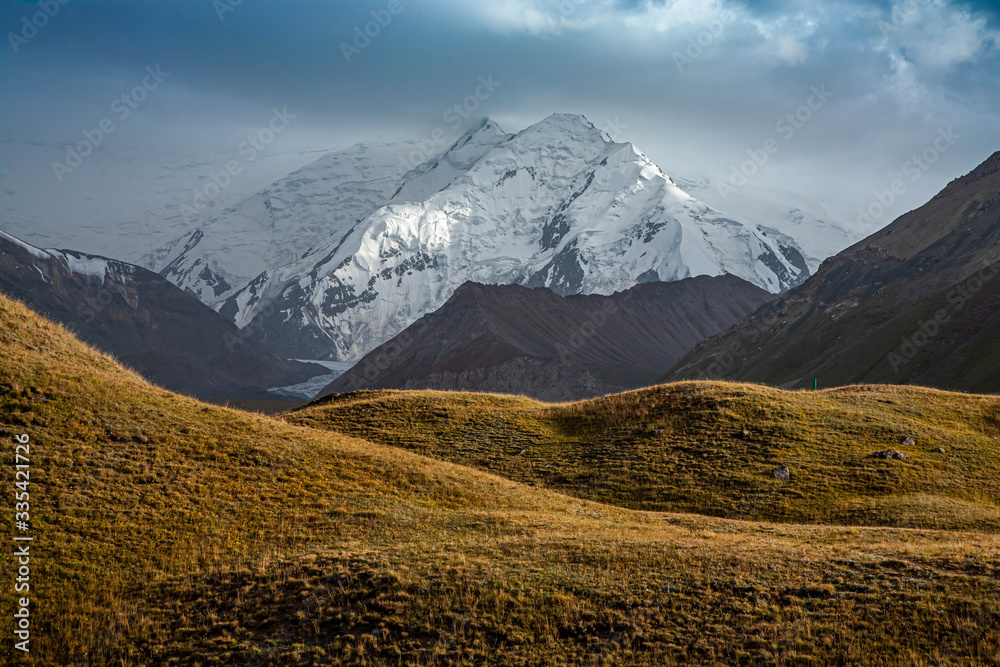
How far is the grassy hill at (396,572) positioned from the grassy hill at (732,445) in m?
5.23

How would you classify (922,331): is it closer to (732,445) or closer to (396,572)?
(732,445)

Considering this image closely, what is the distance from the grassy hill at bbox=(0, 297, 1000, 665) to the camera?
1727 cm

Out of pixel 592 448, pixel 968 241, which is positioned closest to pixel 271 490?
pixel 592 448

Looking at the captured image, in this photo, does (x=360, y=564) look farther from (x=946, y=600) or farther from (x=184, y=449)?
(x=946, y=600)

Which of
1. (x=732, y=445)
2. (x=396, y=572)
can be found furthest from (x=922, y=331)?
(x=396, y=572)

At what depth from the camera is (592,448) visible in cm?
4172

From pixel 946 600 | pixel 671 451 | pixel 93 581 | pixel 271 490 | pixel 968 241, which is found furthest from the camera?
pixel 968 241

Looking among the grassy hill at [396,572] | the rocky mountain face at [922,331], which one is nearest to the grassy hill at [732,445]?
the grassy hill at [396,572]

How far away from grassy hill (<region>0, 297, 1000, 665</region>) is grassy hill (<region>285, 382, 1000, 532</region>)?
5230 mm

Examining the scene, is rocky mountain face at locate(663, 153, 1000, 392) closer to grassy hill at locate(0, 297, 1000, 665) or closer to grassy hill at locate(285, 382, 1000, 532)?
grassy hill at locate(285, 382, 1000, 532)

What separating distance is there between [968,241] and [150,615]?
210m

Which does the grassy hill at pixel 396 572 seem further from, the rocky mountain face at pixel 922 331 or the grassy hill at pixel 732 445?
the rocky mountain face at pixel 922 331

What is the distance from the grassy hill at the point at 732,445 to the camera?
34.1m

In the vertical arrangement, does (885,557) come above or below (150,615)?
above
